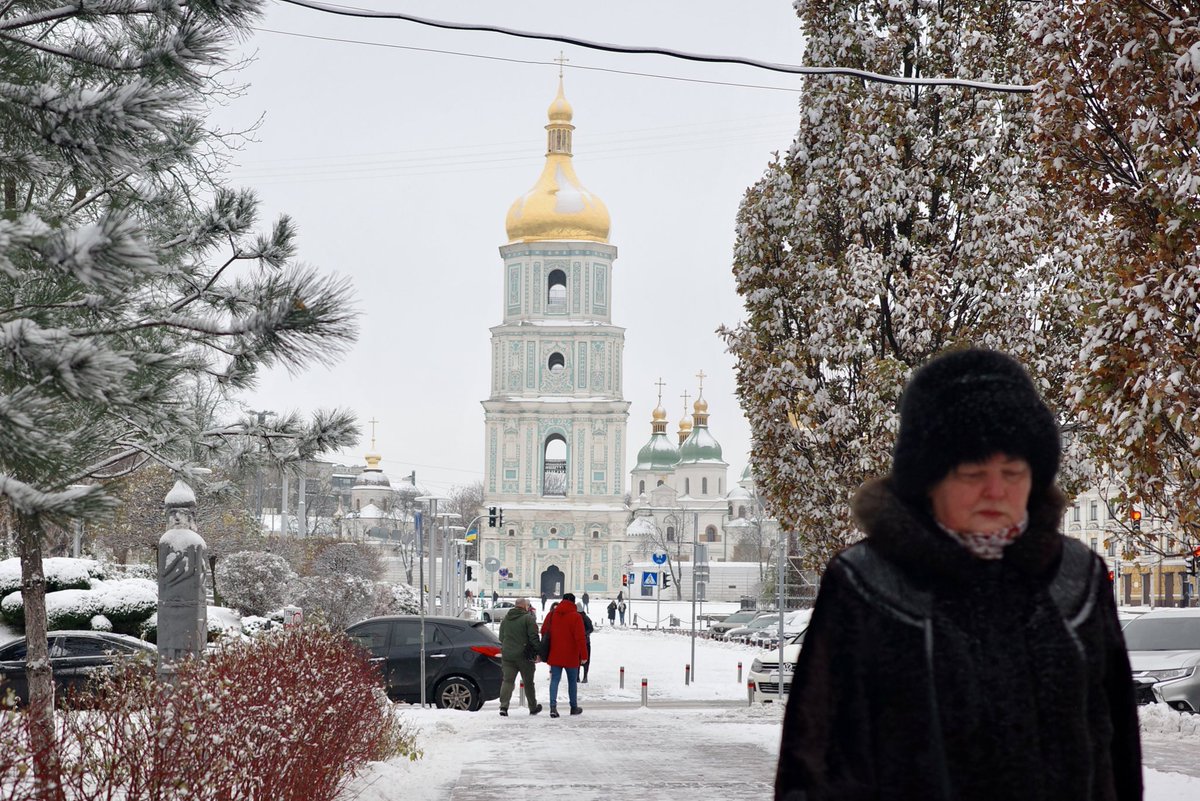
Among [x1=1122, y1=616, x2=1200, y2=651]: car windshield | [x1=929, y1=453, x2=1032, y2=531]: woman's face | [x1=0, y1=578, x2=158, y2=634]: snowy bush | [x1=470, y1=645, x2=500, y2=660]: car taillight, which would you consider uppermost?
[x1=929, y1=453, x2=1032, y2=531]: woman's face

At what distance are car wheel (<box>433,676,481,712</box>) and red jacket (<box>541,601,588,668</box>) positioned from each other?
2490 mm

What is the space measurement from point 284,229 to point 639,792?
16.1ft

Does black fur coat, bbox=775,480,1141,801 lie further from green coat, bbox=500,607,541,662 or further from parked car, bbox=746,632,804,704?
parked car, bbox=746,632,804,704

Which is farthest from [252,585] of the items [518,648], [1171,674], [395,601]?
[1171,674]

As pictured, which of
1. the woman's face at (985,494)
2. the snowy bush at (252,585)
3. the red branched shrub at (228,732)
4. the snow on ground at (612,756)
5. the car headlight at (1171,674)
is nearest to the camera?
the woman's face at (985,494)

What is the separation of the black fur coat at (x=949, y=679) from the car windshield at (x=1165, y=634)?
18.3 meters

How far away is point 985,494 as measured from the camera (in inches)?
142

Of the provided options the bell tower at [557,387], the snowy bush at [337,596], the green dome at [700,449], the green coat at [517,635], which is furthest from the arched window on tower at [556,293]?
the green coat at [517,635]

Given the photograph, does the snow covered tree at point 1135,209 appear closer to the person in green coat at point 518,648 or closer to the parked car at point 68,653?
the person in green coat at point 518,648

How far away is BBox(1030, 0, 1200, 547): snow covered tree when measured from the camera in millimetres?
9766

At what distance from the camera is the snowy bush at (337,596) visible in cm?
3766

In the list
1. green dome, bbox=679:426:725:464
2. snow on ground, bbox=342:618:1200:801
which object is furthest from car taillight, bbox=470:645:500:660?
green dome, bbox=679:426:725:464

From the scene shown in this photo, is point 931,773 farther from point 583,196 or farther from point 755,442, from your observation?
point 583,196

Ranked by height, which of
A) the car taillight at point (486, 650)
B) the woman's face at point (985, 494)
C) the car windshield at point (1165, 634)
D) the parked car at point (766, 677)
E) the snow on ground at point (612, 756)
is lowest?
the snow on ground at point (612, 756)
